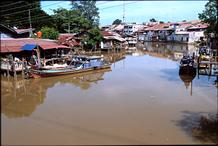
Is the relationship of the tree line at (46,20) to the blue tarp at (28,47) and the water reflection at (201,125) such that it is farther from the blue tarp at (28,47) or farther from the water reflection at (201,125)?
the water reflection at (201,125)

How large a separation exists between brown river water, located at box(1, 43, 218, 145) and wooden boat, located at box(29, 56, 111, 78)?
64cm

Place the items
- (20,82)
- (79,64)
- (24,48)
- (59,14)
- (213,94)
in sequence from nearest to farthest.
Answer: (213,94), (20,82), (24,48), (79,64), (59,14)

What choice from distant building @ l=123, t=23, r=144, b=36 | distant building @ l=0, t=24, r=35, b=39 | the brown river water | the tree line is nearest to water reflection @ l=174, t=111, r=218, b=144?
the brown river water

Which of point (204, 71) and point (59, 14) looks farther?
point (59, 14)

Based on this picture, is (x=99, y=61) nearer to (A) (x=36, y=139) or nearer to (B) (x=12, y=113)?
(B) (x=12, y=113)

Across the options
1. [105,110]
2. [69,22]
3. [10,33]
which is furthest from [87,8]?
[105,110]

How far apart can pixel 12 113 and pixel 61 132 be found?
10.4 ft

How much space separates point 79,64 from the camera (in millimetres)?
24625

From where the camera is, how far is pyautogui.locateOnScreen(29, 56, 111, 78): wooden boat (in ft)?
69.2

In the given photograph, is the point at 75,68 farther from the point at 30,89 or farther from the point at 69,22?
the point at 69,22

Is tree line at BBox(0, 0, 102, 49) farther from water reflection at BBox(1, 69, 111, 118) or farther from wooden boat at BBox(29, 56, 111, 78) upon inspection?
water reflection at BBox(1, 69, 111, 118)

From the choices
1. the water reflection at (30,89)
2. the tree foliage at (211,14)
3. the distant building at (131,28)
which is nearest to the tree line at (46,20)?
the water reflection at (30,89)

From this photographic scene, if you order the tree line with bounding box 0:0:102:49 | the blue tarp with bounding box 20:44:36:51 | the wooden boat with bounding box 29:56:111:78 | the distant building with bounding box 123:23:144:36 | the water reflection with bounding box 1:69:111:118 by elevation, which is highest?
the distant building with bounding box 123:23:144:36

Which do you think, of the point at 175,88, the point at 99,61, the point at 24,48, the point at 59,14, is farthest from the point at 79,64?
the point at 59,14
